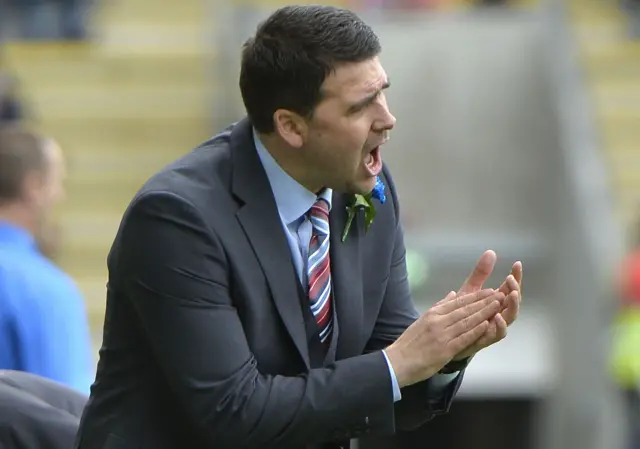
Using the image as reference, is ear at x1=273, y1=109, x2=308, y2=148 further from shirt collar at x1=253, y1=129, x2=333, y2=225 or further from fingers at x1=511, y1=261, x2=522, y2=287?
fingers at x1=511, y1=261, x2=522, y2=287

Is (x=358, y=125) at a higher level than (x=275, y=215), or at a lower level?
higher

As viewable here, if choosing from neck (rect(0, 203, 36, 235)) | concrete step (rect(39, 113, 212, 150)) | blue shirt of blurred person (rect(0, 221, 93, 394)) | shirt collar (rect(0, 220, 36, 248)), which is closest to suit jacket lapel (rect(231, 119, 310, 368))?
blue shirt of blurred person (rect(0, 221, 93, 394))

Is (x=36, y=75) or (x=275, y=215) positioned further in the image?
(x=36, y=75)

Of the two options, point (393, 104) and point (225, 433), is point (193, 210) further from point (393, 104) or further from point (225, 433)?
point (393, 104)

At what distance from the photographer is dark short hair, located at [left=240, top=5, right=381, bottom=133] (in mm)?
2457

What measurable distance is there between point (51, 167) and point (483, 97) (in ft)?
20.3

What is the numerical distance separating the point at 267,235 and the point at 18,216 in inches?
72.6

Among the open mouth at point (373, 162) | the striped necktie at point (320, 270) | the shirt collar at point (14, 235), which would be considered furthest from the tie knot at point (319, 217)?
the shirt collar at point (14, 235)

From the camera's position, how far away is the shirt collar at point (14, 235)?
4082mm

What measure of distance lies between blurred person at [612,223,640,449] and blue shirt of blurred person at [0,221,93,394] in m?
4.47

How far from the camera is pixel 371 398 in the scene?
2.45m

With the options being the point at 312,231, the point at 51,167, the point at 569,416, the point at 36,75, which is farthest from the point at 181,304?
the point at 36,75

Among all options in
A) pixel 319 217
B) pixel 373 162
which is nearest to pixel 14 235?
pixel 319 217

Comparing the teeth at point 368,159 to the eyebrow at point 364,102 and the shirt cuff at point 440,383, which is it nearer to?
the eyebrow at point 364,102
